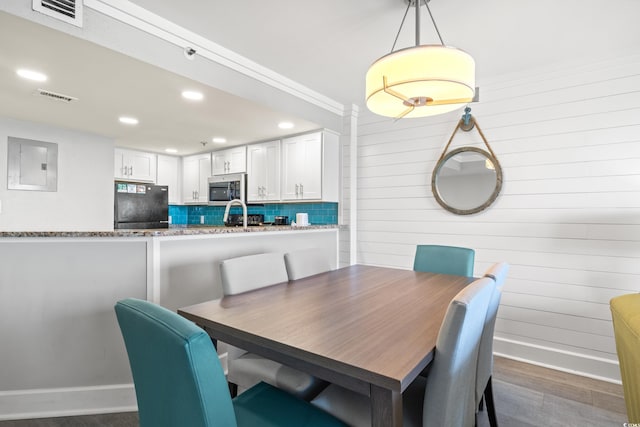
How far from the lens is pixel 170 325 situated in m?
0.74

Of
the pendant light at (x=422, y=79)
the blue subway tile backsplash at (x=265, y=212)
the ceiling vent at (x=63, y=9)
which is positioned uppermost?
the ceiling vent at (x=63, y=9)

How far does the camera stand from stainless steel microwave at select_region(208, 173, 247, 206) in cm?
443

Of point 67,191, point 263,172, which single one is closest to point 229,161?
point 263,172

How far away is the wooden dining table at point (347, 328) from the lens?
919 millimetres

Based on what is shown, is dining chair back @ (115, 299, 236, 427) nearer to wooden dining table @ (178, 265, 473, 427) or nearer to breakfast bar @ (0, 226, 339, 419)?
wooden dining table @ (178, 265, 473, 427)

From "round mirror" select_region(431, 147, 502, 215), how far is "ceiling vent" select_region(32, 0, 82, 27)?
2941 mm

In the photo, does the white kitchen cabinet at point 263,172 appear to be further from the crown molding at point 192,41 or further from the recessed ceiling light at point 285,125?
the crown molding at point 192,41

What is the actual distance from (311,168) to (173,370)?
10.3 feet

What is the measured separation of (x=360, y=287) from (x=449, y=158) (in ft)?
6.19

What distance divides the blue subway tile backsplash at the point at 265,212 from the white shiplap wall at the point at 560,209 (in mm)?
1300

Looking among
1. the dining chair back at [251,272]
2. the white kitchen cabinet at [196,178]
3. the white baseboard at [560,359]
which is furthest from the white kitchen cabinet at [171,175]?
the white baseboard at [560,359]

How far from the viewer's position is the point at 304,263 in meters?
2.21

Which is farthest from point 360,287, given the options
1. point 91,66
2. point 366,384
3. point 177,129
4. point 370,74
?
point 177,129

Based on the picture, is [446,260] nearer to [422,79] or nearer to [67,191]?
[422,79]
